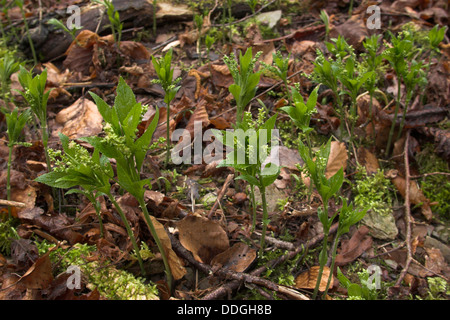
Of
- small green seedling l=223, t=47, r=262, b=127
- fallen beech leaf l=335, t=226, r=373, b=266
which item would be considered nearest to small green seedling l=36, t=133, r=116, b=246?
small green seedling l=223, t=47, r=262, b=127

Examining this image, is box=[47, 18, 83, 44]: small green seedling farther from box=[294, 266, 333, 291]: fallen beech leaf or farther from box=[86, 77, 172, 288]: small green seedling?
box=[294, 266, 333, 291]: fallen beech leaf

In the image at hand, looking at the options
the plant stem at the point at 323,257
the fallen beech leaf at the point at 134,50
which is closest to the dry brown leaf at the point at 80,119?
the fallen beech leaf at the point at 134,50

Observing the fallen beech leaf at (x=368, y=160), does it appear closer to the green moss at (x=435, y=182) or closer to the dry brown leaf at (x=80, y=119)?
the green moss at (x=435, y=182)

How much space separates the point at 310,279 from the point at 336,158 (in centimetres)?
107

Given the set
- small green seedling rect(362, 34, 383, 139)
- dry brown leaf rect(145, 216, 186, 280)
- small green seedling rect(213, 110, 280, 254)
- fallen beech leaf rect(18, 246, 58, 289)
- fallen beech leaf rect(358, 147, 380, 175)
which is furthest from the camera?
fallen beech leaf rect(358, 147, 380, 175)

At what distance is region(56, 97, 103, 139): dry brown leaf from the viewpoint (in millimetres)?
3211

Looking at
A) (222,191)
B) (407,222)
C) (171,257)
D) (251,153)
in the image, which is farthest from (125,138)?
(407,222)

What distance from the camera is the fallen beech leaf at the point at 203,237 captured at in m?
2.40

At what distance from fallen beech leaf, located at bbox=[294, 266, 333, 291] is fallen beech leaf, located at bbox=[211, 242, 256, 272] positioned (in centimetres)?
33

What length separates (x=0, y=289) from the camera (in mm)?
2189

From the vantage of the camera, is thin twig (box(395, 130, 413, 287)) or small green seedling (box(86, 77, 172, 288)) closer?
small green seedling (box(86, 77, 172, 288))

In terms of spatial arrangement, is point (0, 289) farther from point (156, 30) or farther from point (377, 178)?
point (156, 30)

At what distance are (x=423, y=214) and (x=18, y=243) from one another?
9.37 feet
